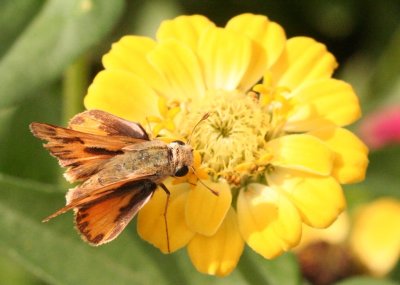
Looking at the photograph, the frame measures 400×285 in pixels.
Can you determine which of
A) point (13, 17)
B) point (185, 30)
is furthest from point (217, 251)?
point (13, 17)

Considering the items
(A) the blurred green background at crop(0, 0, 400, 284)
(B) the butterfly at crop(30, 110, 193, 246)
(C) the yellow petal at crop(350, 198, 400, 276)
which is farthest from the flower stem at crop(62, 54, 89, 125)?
(C) the yellow petal at crop(350, 198, 400, 276)

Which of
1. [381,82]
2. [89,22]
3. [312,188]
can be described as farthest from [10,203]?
[381,82]

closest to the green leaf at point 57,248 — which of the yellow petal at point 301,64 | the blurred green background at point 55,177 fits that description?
the blurred green background at point 55,177

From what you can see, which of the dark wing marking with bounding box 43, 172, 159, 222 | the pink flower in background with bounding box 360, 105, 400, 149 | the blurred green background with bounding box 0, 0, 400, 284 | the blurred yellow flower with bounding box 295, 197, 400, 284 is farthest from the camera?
the pink flower in background with bounding box 360, 105, 400, 149

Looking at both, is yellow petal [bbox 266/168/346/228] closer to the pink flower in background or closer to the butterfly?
the butterfly

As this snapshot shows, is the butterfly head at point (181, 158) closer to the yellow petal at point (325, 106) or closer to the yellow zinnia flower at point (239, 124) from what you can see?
the yellow zinnia flower at point (239, 124)

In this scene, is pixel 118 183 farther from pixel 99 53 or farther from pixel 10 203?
pixel 99 53

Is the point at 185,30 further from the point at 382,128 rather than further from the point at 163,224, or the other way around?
the point at 382,128

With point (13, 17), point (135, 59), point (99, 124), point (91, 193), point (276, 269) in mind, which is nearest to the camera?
point (91, 193)
